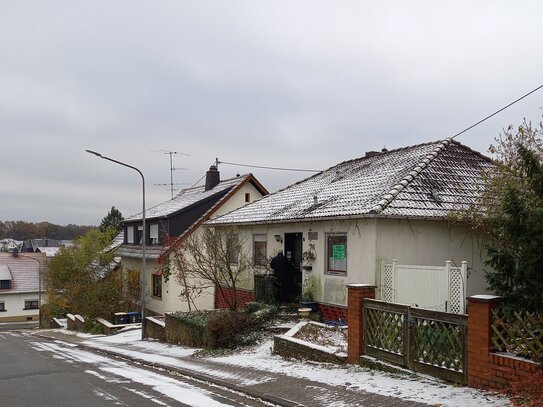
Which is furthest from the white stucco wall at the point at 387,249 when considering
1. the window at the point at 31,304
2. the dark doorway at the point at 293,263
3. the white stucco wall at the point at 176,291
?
the window at the point at 31,304

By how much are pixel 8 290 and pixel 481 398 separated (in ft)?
210

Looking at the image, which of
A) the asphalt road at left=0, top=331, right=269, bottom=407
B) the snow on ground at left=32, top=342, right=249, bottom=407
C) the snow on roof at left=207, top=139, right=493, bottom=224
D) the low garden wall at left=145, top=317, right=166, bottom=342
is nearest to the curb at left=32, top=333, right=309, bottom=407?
the asphalt road at left=0, top=331, right=269, bottom=407

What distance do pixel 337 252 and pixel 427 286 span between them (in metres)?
3.86

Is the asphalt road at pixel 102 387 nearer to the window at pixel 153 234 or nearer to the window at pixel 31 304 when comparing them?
the window at pixel 153 234

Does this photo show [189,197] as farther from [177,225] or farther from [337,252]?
[337,252]

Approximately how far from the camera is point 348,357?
10492mm

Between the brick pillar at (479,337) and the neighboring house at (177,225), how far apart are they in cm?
1968

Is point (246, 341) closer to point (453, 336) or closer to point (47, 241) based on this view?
point (453, 336)

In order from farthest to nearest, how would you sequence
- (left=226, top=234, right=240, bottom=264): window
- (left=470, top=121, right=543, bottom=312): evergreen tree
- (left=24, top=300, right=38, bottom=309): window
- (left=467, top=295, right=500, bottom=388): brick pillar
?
1. (left=24, top=300, right=38, bottom=309): window
2. (left=226, top=234, right=240, bottom=264): window
3. (left=467, top=295, right=500, bottom=388): brick pillar
4. (left=470, top=121, right=543, bottom=312): evergreen tree

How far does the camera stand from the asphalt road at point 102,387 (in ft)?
29.4

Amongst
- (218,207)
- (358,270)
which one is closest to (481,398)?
(358,270)

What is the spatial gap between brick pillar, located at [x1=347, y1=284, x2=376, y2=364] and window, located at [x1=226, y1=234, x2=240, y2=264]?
28.8 ft

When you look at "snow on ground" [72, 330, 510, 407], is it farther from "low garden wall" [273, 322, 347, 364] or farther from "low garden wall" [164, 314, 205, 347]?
"low garden wall" [164, 314, 205, 347]

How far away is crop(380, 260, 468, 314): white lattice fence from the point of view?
1215cm
